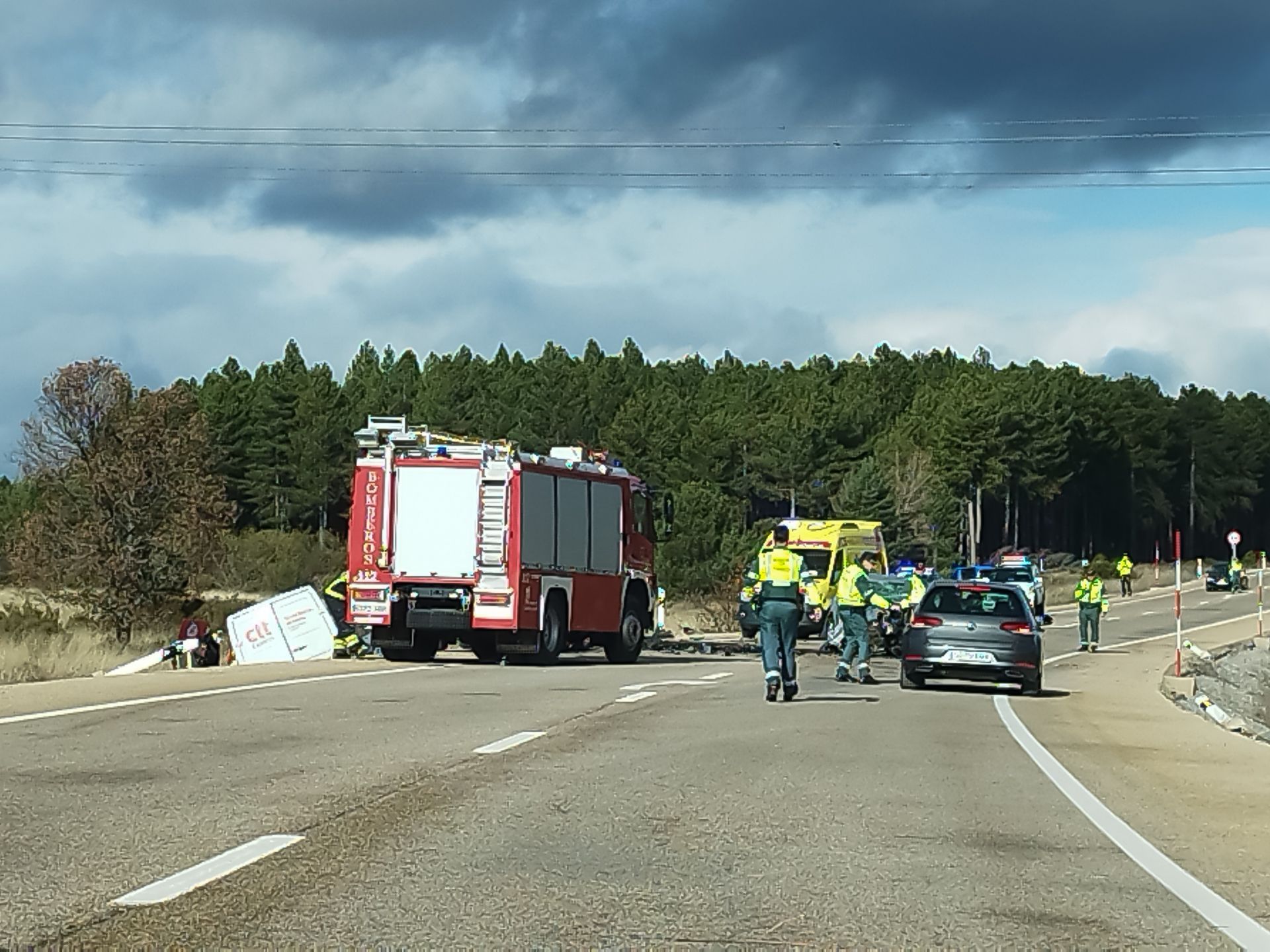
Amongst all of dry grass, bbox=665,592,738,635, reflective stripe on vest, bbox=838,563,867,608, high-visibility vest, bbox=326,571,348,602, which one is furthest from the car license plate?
dry grass, bbox=665,592,738,635

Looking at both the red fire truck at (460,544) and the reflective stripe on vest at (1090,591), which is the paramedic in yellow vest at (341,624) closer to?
the red fire truck at (460,544)

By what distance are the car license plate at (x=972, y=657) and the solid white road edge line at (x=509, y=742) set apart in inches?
371

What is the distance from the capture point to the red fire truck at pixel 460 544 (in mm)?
26766

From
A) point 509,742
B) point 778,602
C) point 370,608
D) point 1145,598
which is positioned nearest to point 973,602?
point 778,602

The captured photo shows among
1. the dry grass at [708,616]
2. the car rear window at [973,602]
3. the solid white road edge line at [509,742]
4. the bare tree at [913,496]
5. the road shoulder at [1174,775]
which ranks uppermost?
the bare tree at [913,496]

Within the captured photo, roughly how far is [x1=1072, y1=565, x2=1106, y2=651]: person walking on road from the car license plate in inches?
761

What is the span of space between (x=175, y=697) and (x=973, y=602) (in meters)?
10.5

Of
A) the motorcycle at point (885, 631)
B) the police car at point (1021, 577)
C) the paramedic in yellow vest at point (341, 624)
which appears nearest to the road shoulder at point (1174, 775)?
the motorcycle at point (885, 631)

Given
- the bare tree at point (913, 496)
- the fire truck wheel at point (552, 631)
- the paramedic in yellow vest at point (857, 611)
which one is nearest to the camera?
the paramedic in yellow vest at point (857, 611)

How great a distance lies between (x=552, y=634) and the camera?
2783cm

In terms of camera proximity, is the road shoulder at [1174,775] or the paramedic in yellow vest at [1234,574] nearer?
the road shoulder at [1174,775]

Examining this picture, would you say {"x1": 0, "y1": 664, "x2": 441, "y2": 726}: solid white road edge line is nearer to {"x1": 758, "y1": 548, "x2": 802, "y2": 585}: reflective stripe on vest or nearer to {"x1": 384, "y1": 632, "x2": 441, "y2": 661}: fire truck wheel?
{"x1": 384, "y1": 632, "x2": 441, "y2": 661}: fire truck wheel

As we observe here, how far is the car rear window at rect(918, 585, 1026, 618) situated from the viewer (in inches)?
906

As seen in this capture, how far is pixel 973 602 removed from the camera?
23.3m
